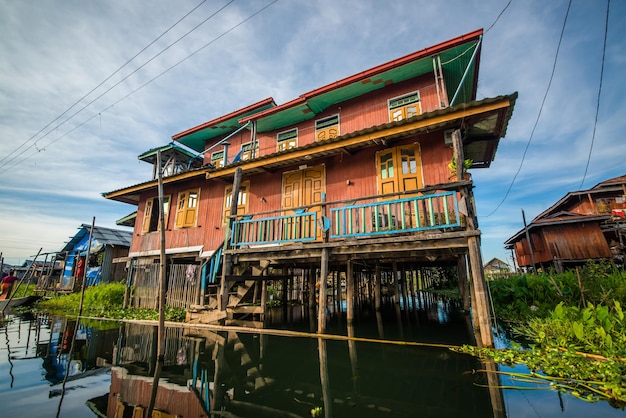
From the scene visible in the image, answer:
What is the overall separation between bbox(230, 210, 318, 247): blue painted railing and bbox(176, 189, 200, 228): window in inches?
222

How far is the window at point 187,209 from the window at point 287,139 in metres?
4.58

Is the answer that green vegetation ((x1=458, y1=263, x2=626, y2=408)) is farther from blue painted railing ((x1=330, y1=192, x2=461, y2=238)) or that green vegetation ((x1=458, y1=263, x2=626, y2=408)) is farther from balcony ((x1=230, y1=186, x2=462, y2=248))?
balcony ((x1=230, y1=186, x2=462, y2=248))

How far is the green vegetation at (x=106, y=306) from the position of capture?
34.9ft

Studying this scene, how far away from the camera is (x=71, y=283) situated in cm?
1875

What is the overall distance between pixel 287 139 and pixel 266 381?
10346mm

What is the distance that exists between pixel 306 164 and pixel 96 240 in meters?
18.4

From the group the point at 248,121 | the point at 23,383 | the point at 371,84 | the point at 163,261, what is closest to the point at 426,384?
the point at 163,261

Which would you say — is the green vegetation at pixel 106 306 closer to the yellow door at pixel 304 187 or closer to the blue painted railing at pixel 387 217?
the yellow door at pixel 304 187

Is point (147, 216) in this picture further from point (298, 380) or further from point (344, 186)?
point (298, 380)

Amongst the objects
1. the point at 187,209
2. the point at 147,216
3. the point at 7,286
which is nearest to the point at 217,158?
the point at 187,209

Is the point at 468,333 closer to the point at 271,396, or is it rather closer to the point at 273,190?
the point at 271,396

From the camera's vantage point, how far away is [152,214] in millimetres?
14523

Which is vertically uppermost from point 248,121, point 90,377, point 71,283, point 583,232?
point 248,121

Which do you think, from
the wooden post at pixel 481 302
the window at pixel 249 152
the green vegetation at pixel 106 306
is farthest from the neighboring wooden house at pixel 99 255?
the wooden post at pixel 481 302
